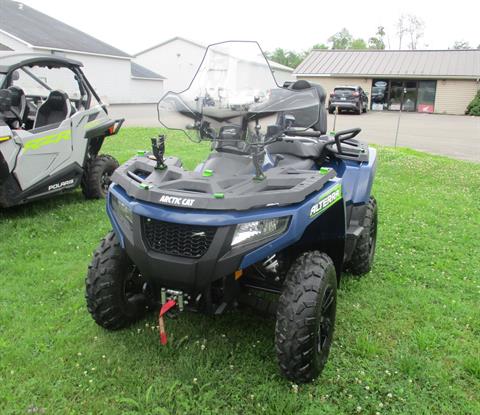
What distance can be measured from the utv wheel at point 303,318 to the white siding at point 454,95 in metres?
31.3

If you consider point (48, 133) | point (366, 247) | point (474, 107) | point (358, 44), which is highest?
point (358, 44)

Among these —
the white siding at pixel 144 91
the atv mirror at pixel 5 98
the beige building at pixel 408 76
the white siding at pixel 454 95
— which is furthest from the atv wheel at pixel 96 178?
the white siding at pixel 454 95

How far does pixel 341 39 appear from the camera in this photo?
77.5 meters

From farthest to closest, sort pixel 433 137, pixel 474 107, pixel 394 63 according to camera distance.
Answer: pixel 394 63, pixel 474 107, pixel 433 137

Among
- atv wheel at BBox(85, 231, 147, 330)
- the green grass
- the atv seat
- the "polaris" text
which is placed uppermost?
the atv seat

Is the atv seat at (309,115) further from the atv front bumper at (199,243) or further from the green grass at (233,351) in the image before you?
the green grass at (233,351)

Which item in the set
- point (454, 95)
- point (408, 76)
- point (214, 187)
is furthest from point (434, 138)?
point (454, 95)

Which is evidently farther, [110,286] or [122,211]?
[110,286]

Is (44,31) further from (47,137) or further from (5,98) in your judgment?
(5,98)

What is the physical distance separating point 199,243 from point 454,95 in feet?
105

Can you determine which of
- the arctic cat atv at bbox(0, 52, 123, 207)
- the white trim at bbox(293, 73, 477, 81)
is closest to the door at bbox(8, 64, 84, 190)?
the arctic cat atv at bbox(0, 52, 123, 207)

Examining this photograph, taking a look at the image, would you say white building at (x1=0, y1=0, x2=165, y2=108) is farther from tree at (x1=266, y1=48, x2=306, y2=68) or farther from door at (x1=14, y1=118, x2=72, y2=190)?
tree at (x1=266, y1=48, x2=306, y2=68)

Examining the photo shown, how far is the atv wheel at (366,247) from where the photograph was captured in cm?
407

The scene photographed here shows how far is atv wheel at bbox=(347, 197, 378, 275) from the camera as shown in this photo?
4074 millimetres
